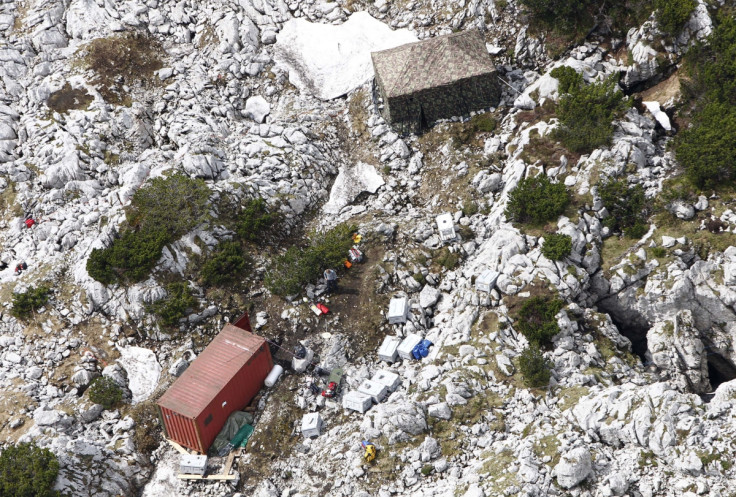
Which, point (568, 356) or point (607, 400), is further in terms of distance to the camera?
point (568, 356)

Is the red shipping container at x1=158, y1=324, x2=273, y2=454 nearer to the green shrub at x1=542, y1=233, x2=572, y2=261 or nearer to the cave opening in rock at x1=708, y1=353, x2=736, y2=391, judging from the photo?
the green shrub at x1=542, y1=233, x2=572, y2=261

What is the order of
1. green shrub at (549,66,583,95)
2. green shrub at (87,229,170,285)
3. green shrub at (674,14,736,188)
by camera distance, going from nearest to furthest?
1. green shrub at (674,14,736,188)
2. green shrub at (87,229,170,285)
3. green shrub at (549,66,583,95)

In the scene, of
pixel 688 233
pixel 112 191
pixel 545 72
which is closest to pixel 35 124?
pixel 112 191

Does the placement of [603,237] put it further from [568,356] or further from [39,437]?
[39,437]

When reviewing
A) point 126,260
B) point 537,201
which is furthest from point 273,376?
point 537,201

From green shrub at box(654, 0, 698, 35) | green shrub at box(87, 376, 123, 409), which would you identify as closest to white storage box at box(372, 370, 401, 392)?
green shrub at box(87, 376, 123, 409)

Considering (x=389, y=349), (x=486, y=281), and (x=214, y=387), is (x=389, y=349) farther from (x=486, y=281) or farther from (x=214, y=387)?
(x=214, y=387)
